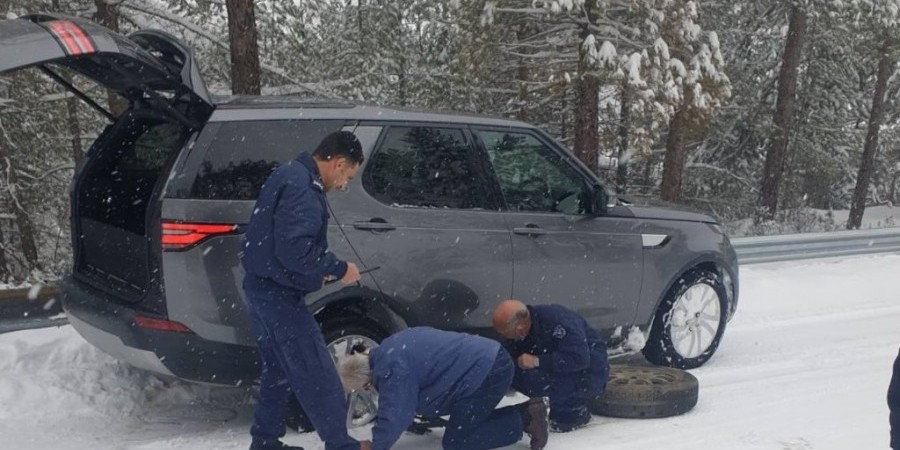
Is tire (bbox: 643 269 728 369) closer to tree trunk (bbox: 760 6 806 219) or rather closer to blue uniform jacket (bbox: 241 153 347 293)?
blue uniform jacket (bbox: 241 153 347 293)

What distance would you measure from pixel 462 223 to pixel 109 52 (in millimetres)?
2099

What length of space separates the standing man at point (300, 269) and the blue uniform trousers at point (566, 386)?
1234 mm

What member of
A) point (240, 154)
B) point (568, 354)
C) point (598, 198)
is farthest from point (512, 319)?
point (240, 154)

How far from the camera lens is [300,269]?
366 centimetres

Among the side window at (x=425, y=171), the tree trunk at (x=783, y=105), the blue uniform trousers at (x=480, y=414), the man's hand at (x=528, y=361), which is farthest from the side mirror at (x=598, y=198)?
the tree trunk at (x=783, y=105)

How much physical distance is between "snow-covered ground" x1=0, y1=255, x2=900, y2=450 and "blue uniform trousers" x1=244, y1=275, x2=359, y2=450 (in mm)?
747

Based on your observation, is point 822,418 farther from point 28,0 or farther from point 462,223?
point 28,0

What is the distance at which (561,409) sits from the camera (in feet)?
15.6

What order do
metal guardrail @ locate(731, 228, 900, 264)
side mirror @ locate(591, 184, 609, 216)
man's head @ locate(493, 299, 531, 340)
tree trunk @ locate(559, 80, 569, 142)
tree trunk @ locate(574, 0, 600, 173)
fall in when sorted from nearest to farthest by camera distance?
man's head @ locate(493, 299, 531, 340), side mirror @ locate(591, 184, 609, 216), metal guardrail @ locate(731, 228, 900, 264), tree trunk @ locate(574, 0, 600, 173), tree trunk @ locate(559, 80, 569, 142)

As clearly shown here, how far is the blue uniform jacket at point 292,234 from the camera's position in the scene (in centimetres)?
365

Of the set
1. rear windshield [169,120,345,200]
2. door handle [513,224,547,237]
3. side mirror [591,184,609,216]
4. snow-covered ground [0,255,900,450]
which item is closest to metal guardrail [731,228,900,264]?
snow-covered ground [0,255,900,450]

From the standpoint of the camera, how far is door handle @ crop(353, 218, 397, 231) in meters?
4.50

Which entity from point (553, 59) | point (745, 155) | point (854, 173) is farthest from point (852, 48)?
point (553, 59)

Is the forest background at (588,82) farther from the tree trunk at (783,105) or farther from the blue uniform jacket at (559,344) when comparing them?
the blue uniform jacket at (559,344)
